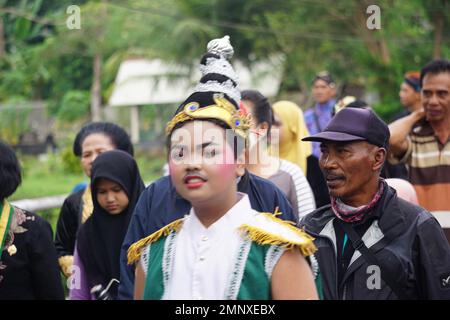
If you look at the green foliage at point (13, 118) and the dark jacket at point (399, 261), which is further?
the green foliage at point (13, 118)

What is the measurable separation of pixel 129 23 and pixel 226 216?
93.3 feet

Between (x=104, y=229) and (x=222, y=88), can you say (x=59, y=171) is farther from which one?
(x=222, y=88)

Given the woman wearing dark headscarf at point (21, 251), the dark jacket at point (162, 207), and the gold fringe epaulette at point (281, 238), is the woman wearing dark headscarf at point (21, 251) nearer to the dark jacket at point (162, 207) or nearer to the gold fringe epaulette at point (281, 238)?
the dark jacket at point (162, 207)

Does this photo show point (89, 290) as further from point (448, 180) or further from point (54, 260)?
point (448, 180)

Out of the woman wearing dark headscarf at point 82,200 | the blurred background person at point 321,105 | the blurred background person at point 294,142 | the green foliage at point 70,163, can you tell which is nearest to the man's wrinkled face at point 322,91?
the blurred background person at point 321,105

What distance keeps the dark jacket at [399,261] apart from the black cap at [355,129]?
348 millimetres

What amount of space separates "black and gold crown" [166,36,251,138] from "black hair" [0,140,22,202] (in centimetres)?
112

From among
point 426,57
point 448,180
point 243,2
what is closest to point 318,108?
point 448,180

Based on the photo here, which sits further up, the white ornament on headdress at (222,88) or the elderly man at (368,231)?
the white ornament on headdress at (222,88)

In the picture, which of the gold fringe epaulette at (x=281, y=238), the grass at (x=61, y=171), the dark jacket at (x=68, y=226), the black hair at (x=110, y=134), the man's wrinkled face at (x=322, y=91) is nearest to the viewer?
the gold fringe epaulette at (x=281, y=238)

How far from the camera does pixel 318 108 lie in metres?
10.4

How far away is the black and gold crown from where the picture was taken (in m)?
3.34

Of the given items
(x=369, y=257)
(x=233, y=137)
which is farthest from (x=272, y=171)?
(x=233, y=137)

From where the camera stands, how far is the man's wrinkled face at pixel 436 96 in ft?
19.8
